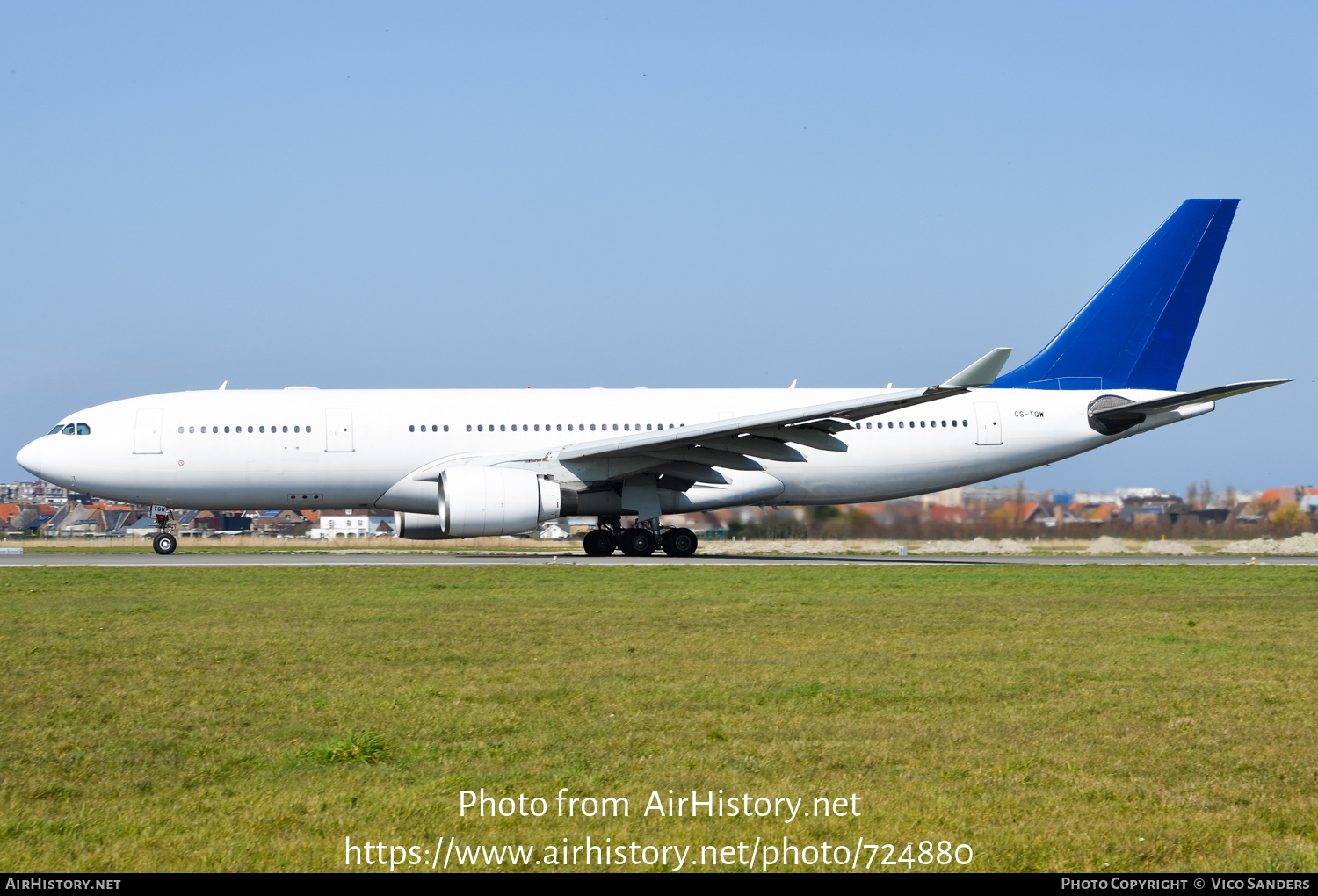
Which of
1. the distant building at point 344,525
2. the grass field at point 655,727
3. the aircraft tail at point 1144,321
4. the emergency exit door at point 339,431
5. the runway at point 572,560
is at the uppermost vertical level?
the aircraft tail at point 1144,321

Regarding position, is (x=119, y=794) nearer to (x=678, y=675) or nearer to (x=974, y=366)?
(x=678, y=675)

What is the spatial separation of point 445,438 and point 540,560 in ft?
10.7

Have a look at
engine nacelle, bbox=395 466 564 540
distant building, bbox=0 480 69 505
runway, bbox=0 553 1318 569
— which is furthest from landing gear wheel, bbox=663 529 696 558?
distant building, bbox=0 480 69 505

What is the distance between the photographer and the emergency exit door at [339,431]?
79.5ft

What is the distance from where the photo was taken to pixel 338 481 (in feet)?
80.2

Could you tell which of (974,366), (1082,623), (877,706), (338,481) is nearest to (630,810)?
(877,706)

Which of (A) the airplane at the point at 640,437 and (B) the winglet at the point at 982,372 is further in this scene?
(A) the airplane at the point at 640,437

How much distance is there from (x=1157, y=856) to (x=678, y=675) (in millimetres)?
4451

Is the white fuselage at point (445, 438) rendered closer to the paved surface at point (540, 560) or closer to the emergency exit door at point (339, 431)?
the emergency exit door at point (339, 431)

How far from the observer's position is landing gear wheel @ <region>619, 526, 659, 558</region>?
24.6m

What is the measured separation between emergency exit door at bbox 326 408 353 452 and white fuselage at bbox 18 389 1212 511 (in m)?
0.03

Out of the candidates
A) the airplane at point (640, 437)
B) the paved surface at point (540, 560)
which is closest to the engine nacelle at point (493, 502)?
the airplane at point (640, 437)

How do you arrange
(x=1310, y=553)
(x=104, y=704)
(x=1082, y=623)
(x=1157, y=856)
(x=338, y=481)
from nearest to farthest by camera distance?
1. (x=1157, y=856)
2. (x=104, y=704)
3. (x=1082, y=623)
4. (x=338, y=481)
5. (x=1310, y=553)
